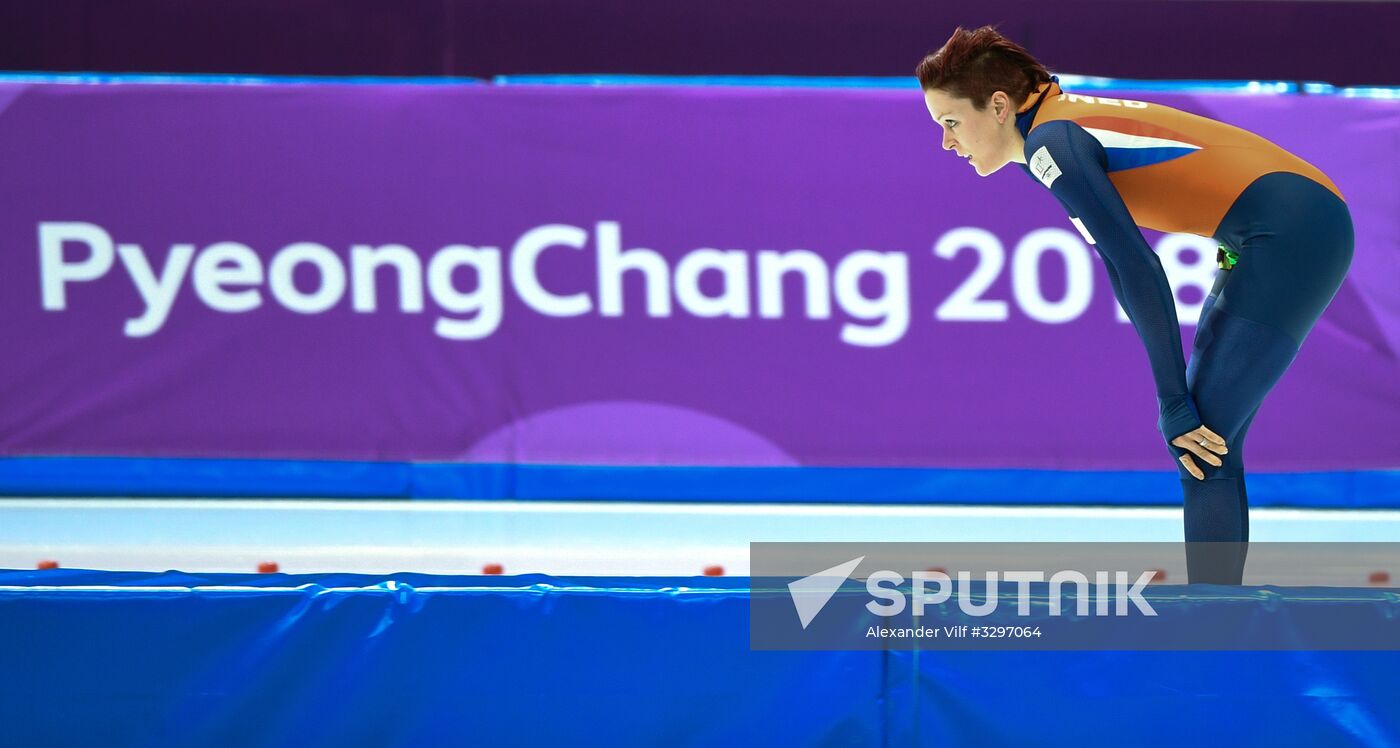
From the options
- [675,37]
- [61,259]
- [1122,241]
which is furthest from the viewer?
[675,37]

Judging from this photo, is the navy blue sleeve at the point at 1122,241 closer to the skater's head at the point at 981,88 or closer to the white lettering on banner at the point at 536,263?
the skater's head at the point at 981,88

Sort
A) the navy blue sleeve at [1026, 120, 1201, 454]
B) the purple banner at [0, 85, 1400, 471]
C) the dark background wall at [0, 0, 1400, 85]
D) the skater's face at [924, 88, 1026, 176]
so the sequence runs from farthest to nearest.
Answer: the dark background wall at [0, 0, 1400, 85] → the purple banner at [0, 85, 1400, 471] → the skater's face at [924, 88, 1026, 176] → the navy blue sleeve at [1026, 120, 1201, 454]

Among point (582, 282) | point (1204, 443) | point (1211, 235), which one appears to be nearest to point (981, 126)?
point (1211, 235)

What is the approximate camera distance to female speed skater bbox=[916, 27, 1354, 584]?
1.63 m

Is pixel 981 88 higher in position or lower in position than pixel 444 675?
higher

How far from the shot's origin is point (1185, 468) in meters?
1.71

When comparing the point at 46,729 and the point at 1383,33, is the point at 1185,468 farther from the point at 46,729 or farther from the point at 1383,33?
the point at 1383,33

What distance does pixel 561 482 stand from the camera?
359 centimetres

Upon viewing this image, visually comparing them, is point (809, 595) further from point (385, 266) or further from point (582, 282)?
point (385, 266)

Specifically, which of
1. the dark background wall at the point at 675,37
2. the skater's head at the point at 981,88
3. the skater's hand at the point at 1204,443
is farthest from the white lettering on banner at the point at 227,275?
the skater's hand at the point at 1204,443

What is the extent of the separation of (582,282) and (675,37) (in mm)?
1400

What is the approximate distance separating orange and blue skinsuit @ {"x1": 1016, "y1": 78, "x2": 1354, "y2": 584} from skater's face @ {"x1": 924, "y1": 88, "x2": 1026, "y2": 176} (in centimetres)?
3

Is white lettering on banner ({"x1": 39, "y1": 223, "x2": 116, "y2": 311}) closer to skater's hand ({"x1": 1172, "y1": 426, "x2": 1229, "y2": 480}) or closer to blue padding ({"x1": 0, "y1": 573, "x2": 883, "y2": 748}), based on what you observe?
blue padding ({"x1": 0, "y1": 573, "x2": 883, "y2": 748})
